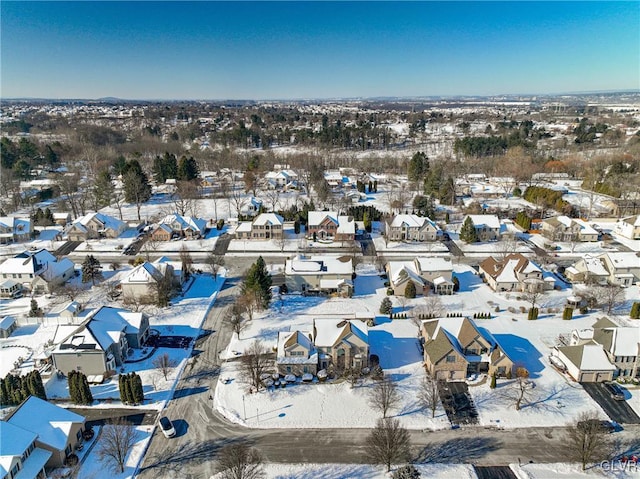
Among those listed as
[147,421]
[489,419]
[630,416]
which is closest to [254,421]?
[147,421]

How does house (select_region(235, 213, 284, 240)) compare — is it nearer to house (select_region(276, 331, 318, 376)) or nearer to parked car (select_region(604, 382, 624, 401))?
house (select_region(276, 331, 318, 376))

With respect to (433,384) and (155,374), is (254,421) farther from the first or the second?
(433,384)

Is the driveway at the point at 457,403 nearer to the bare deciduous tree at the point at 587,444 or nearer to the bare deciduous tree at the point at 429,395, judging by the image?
the bare deciduous tree at the point at 429,395

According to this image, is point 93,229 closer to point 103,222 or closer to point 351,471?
point 103,222

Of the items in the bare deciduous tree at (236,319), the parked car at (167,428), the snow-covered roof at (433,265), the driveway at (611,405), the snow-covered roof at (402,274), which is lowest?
the driveway at (611,405)

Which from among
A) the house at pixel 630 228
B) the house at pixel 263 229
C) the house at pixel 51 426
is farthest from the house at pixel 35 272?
the house at pixel 630 228

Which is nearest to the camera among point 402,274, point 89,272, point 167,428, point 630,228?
point 167,428

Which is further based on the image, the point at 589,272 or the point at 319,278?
the point at 589,272

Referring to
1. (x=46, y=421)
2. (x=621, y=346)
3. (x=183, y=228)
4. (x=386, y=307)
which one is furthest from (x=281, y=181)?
(x=46, y=421)
